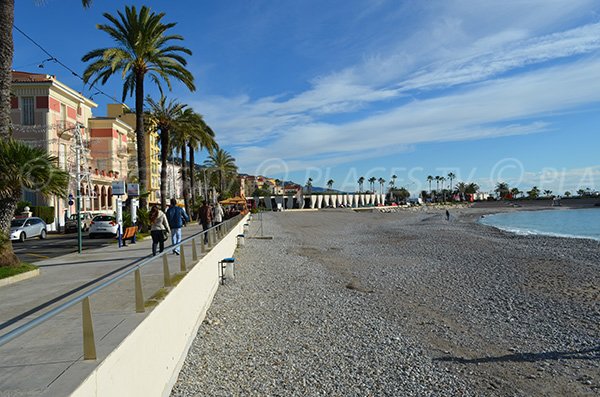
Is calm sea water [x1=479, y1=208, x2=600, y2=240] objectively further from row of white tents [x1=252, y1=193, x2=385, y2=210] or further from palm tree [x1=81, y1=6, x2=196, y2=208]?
row of white tents [x1=252, y1=193, x2=385, y2=210]

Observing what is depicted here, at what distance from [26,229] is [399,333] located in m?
24.6

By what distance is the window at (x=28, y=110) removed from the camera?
40250mm

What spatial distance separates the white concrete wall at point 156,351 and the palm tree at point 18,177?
→ 4.51 m

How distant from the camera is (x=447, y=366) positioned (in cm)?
767

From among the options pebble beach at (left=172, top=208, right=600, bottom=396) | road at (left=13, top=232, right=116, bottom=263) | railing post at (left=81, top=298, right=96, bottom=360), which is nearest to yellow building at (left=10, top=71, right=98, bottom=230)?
road at (left=13, top=232, right=116, bottom=263)

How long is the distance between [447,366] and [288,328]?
3.43m

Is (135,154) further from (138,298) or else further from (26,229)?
(138,298)

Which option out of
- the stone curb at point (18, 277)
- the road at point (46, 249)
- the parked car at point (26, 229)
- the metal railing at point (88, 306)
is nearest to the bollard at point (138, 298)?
the metal railing at point (88, 306)

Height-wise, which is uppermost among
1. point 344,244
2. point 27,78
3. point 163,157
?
point 27,78

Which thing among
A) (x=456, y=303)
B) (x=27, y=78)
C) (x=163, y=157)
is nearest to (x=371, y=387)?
(x=456, y=303)

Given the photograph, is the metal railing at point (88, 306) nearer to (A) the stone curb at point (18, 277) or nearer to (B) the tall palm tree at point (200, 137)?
(A) the stone curb at point (18, 277)

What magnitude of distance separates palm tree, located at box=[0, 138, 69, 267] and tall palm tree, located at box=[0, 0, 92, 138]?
1.74 ft

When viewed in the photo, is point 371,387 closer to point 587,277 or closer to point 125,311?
point 125,311

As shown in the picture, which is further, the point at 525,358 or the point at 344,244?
the point at 344,244
